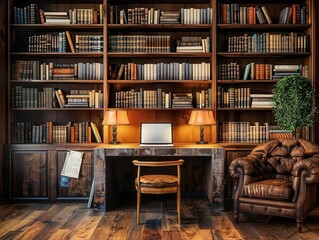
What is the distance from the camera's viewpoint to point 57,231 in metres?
4.09

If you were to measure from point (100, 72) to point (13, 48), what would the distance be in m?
1.24

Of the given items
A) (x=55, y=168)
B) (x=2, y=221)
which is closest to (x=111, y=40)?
(x=55, y=168)

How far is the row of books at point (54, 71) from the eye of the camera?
5.56 m

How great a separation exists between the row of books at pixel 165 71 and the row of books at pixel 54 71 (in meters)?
0.25

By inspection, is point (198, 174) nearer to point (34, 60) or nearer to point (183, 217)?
point (183, 217)

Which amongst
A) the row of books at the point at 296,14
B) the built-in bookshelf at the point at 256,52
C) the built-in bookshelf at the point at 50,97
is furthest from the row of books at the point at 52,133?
the row of books at the point at 296,14

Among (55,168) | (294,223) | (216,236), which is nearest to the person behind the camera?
(216,236)

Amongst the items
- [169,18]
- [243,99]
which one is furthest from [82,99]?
[243,99]

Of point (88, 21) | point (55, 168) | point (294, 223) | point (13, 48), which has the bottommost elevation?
point (294, 223)

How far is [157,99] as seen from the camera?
5574 millimetres

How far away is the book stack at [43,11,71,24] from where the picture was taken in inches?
217

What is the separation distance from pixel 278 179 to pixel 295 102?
1.02 metres

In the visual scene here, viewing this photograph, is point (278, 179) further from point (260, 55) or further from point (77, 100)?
point (77, 100)

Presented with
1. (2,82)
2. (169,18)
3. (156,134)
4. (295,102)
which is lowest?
(156,134)
